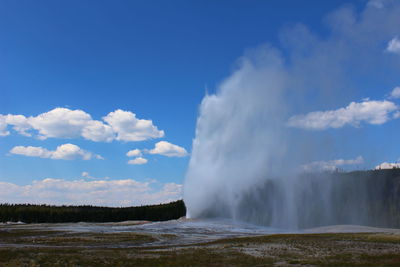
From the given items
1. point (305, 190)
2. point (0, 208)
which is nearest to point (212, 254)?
point (305, 190)

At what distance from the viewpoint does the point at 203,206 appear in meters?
122

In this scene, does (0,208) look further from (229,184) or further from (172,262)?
(172,262)

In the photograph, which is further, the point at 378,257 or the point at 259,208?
the point at 259,208

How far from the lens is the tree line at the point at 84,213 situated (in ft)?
430

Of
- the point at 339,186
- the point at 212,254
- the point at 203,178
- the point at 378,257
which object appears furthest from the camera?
the point at 339,186

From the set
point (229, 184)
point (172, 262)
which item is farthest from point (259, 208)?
point (172, 262)

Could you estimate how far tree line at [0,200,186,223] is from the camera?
131 m

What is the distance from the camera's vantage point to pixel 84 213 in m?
142

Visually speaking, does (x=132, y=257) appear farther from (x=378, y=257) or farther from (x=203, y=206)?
(x=203, y=206)

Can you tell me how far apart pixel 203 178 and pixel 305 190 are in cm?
3909

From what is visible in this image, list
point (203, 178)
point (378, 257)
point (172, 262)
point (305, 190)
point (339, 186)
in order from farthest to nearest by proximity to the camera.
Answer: point (339, 186), point (305, 190), point (203, 178), point (378, 257), point (172, 262)

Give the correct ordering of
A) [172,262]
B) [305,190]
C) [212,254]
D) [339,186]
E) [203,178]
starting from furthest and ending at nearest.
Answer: [339,186] < [305,190] < [203,178] < [212,254] < [172,262]

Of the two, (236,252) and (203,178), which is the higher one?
(203,178)

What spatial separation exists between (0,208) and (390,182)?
15518 centimetres
